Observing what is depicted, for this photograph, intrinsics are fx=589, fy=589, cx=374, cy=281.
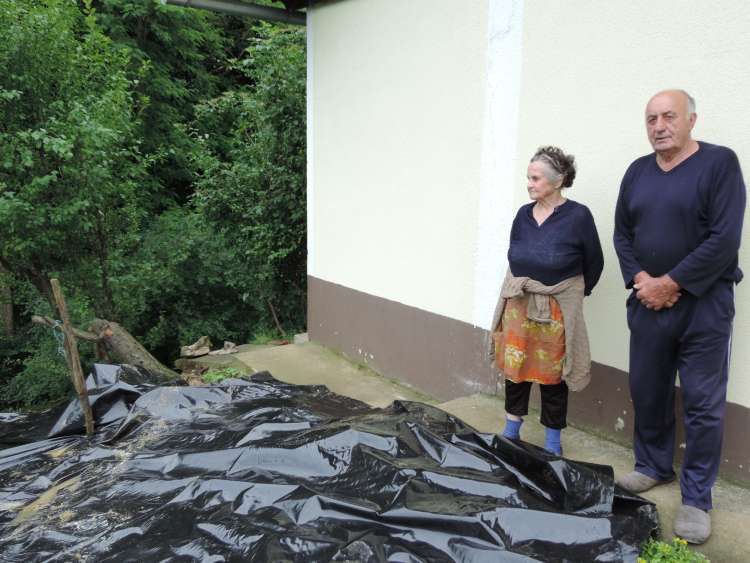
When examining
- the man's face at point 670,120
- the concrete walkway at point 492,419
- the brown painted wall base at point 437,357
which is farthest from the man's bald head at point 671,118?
the concrete walkway at point 492,419

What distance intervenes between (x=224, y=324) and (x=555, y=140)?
6.49 meters

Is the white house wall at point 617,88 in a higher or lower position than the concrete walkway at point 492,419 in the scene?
higher

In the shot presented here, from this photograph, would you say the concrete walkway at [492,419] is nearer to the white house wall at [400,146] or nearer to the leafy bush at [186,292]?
the white house wall at [400,146]

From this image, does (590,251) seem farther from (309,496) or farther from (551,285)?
(309,496)

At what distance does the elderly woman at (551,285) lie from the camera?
8.74 ft

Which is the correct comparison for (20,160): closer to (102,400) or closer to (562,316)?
(102,400)

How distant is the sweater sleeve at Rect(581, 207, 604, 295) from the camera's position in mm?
2668

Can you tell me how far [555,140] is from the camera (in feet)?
10.5

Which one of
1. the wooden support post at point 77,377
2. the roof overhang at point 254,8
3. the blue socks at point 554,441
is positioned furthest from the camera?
the roof overhang at point 254,8

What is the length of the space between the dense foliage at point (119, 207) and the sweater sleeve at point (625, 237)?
15.6ft

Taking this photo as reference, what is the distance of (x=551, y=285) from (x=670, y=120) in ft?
2.79

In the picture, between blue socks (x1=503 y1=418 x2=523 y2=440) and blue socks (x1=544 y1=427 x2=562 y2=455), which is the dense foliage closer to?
blue socks (x1=503 y1=418 x2=523 y2=440)

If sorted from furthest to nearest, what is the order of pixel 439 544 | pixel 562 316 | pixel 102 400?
pixel 102 400 < pixel 562 316 < pixel 439 544

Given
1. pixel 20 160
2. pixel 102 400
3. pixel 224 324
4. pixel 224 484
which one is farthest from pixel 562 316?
pixel 224 324
